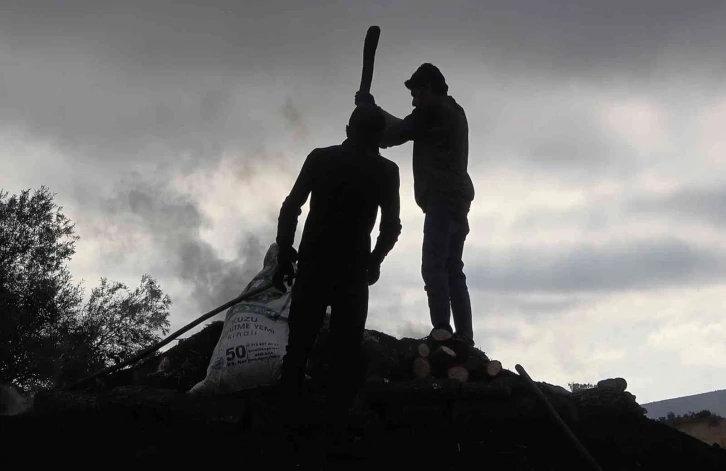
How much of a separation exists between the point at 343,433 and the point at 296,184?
70.6 inches

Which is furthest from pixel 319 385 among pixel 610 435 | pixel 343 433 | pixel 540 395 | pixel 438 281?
pixel 610 435

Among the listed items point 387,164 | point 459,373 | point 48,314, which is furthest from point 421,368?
point 48,314

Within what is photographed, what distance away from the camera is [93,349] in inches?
880

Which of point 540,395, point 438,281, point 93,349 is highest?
point 93,349

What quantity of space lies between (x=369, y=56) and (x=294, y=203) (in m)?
2.22

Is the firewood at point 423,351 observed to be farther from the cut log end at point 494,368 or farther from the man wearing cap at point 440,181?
the cut log end at point 494,368

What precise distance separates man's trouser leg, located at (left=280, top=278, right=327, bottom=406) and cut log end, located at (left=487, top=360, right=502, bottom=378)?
6.79 ft

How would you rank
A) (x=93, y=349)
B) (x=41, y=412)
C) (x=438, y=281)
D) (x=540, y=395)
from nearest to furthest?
(x=41, y=412), (x=540, y=395), (x=438, y=281), (x=93, y=349)

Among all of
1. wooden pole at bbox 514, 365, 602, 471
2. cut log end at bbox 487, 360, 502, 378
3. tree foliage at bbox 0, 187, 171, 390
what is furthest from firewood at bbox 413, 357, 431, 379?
tree foliage at bbox 0, 187, 171, 390

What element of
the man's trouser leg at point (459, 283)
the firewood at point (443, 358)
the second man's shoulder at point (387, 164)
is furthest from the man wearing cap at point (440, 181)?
the second man's shoulder at point (387, 164)

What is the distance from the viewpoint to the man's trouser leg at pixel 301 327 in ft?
17.4

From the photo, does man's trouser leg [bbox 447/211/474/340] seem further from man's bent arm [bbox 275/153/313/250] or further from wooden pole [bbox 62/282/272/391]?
man's bent arm [bbox 275/153/313/250]

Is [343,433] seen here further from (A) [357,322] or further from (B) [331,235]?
(B) [331,235]

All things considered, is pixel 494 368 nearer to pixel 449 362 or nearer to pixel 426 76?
pixel 449 362
